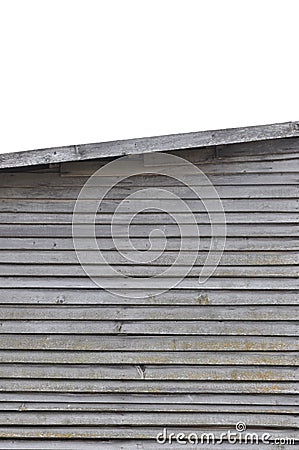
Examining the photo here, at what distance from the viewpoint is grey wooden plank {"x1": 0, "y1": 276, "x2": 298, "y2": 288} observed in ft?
15.1

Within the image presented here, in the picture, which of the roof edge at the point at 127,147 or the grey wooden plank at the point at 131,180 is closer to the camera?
the roof edge at the point at 127,147

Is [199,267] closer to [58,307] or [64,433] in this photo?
[58,307]

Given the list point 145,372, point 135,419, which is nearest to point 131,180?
point 145,372

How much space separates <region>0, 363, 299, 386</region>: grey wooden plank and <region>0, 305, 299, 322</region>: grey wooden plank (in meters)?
0.34

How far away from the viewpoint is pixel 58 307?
15.2 feet

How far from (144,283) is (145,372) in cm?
62

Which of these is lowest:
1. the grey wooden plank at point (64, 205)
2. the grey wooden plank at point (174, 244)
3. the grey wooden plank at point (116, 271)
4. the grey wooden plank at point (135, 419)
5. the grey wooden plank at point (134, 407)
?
the grey wooden plank at point (135, 419)

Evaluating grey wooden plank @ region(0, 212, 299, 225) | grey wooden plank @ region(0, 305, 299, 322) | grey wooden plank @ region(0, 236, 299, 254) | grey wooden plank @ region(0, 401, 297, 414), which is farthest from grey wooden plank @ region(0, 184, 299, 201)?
grey wooden plank @ region(0, 401, 297, 414)

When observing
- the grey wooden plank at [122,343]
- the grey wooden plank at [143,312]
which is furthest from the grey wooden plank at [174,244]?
the grey wooden plank at [122,343]

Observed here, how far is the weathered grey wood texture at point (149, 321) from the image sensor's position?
15.1 ft

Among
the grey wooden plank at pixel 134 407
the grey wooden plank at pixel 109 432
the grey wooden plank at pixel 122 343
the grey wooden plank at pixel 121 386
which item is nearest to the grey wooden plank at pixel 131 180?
the grey wooden plank at pixel 122 343

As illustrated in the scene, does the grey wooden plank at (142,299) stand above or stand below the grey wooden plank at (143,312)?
above
